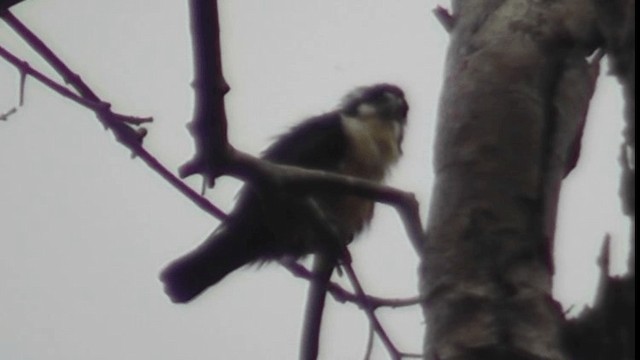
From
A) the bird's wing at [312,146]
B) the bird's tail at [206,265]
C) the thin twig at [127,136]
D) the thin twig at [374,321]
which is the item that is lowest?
the thin twig at [374,321]

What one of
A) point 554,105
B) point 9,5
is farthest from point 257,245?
point 9,5

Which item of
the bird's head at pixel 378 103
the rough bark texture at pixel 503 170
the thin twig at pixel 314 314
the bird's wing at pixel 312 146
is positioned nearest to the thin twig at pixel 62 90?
the thin twig at pixel 314 314

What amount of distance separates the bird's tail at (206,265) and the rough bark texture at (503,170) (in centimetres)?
191

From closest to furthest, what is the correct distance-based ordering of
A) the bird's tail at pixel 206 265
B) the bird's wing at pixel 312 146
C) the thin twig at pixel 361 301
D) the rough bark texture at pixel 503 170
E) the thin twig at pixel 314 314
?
the rough bark texture at pixel 503 170 < the thin twig at pixel 314 314 < the thin twig at pixel 361 301 < the bird's tail at pixel 206 265 < the bird's wing at pixel 312 146

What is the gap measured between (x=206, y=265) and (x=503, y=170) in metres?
2.33

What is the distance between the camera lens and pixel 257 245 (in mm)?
3820

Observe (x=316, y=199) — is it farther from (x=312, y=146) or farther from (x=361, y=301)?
(x=361, y=301)

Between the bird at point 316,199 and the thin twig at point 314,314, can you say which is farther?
the bird at point 316,199

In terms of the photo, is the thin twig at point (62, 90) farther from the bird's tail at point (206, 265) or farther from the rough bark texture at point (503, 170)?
the bird's tail at point (206, 265)

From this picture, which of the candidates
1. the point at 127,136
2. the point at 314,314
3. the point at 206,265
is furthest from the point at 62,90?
the point at 206,265

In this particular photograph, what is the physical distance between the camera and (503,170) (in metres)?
1.43

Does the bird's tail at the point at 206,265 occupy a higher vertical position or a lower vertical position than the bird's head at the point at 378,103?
lower

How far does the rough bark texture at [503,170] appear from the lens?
1.26 meters

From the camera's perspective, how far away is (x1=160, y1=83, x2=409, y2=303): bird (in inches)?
142
